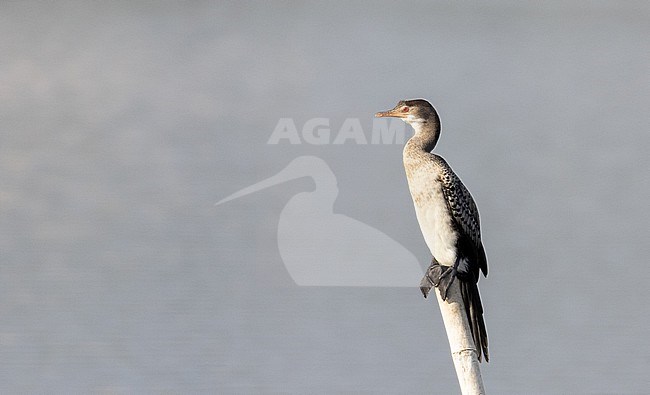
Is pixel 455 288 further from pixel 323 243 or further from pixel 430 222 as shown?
pixel 323 243

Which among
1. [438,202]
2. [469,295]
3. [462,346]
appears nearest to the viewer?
[462,346]

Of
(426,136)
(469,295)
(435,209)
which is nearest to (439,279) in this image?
(469,295)

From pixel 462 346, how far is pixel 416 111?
732 mm

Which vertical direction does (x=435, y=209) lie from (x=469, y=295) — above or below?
above

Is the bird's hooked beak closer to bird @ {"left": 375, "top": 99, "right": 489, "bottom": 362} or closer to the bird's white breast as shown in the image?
bird @ {"left": 375, "top": 99, "right": 489, "bottom": 362}

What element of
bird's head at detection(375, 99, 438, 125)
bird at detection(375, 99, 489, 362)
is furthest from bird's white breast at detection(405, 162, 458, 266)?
bird's head at detection(375, 99, 438, 125)

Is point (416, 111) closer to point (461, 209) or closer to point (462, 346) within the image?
point (461, 209)

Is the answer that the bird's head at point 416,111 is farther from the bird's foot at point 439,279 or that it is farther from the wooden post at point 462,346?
the wooden post at point 462,346

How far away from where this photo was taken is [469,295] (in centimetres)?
279

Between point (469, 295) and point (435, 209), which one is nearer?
point (469, 295)

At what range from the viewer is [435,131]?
2965 mm

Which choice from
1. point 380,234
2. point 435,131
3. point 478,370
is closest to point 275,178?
point 380,234

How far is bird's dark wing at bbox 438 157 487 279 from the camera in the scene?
2.94 metres

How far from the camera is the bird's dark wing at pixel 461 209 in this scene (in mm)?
2936
